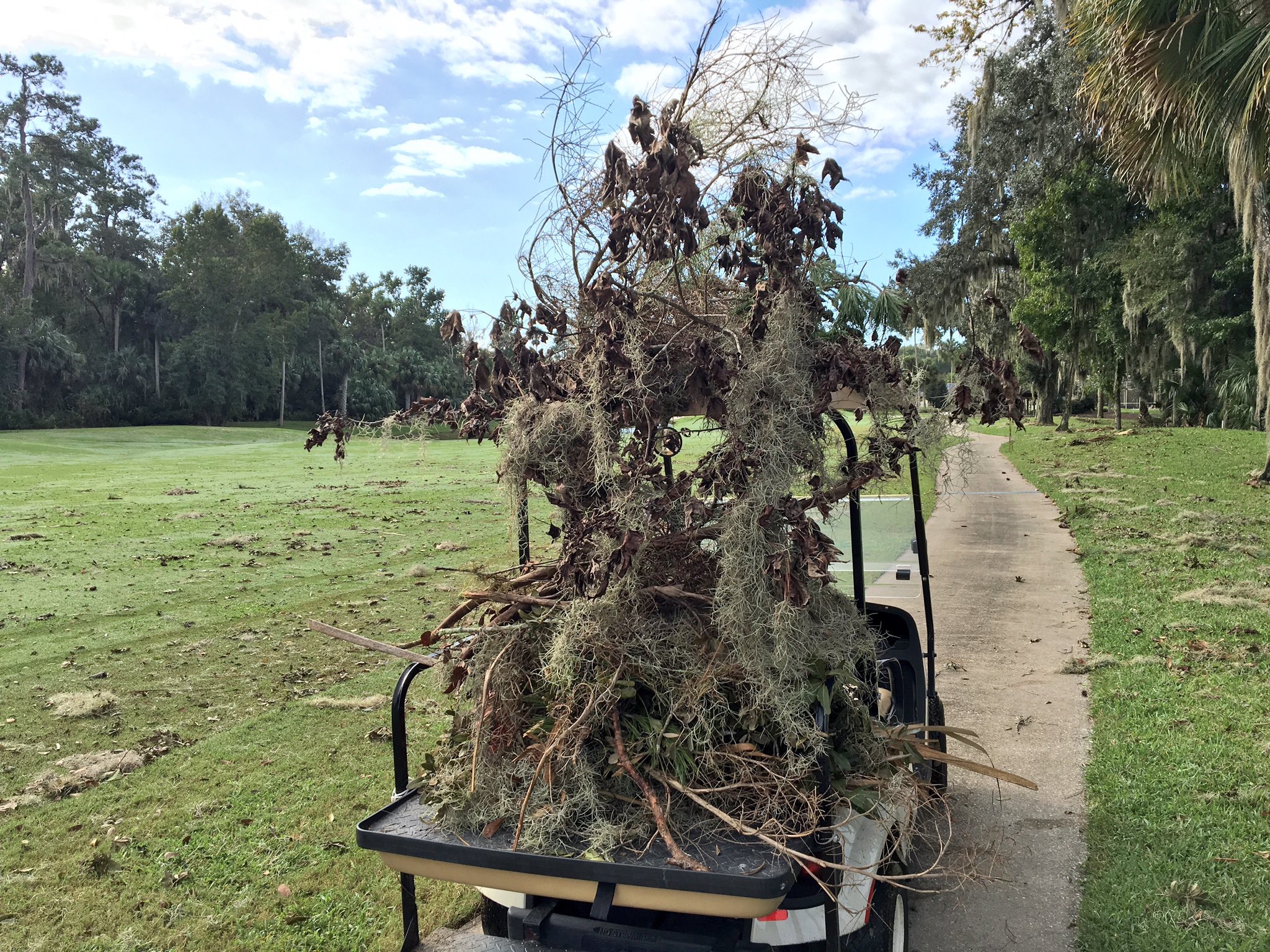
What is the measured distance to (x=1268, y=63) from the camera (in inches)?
282

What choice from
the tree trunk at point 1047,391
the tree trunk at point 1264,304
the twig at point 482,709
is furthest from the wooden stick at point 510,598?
the tree trunk at point 1047,391

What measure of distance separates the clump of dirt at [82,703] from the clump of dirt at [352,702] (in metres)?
1.32

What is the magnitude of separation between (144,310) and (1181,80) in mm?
62972

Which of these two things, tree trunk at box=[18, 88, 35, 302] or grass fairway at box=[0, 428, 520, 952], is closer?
grass fairway at box=[0, 428, 520, 952]

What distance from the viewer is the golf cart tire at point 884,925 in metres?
2.53

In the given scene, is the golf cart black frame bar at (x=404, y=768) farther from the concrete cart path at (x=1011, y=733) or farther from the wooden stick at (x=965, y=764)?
the concrete cart path at (x=1011, y=733)

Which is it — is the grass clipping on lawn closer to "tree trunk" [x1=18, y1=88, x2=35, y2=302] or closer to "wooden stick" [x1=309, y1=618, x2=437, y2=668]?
"wooden stick" [x1=309, y1=618, x2=437, y2=668]

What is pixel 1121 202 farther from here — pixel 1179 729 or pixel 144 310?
pixel 144 310

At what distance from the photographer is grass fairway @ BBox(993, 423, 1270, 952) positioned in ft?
11.5

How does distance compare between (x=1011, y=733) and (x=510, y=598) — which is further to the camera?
(x=1011, y=733)

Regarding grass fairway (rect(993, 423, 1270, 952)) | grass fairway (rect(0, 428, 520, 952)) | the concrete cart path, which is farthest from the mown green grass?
grass fairway (rect(993, 423, 1270, 952))

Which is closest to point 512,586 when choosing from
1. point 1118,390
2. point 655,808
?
point 655,808

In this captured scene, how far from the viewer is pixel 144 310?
191 ft

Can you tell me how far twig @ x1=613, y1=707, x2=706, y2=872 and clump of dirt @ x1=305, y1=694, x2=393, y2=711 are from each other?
4334mm
